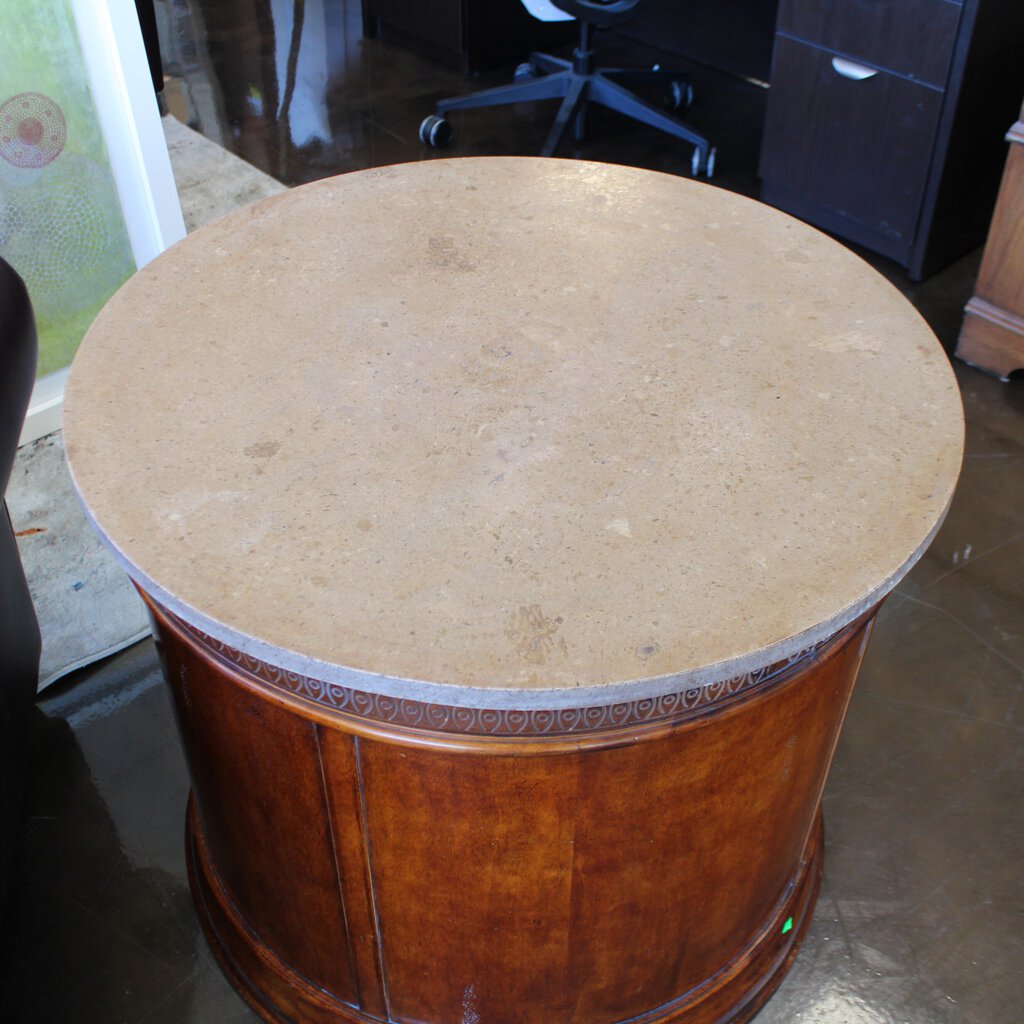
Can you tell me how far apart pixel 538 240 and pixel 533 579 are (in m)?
0.67

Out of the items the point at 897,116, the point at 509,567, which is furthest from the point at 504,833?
the point at 897,116

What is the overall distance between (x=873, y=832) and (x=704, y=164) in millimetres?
2325

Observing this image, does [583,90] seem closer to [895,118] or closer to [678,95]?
[678,95]

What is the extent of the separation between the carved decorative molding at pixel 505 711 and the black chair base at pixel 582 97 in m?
2.73

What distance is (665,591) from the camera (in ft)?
3.56

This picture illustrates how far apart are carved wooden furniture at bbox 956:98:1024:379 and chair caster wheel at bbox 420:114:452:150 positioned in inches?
70.9

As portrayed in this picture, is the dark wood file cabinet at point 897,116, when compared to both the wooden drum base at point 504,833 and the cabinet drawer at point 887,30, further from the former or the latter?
the wooden drum base at point 504,833

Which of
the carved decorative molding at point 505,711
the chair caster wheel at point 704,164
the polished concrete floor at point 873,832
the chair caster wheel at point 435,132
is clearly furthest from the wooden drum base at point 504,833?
the chair caster wheel at point 435,132

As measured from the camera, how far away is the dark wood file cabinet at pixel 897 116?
2.73 m

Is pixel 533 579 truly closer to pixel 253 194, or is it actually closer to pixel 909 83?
pixel 909 83

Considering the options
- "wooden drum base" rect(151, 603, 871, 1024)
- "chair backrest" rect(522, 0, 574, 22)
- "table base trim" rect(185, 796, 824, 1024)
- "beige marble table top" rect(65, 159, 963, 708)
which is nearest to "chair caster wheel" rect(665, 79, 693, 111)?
"chair backrest" rect(522, 0, 574, 22)

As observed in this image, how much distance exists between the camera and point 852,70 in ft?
9.53

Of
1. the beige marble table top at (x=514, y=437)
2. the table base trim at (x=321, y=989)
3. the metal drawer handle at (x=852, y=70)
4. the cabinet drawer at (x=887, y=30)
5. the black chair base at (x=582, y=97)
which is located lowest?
the table base trim at (x=321, y=989)

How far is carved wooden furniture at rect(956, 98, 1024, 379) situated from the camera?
253cm
